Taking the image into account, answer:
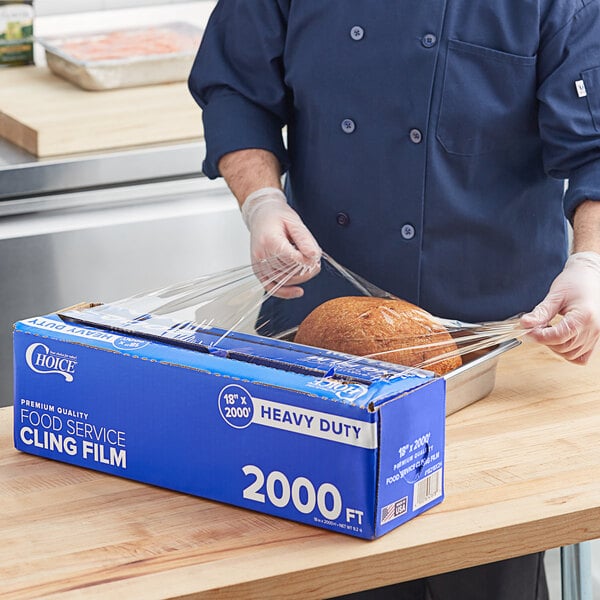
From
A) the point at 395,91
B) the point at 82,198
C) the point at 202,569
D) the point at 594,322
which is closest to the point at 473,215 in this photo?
the point at 395,91

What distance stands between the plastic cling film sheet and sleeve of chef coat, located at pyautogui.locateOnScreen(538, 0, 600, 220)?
0.95 feet

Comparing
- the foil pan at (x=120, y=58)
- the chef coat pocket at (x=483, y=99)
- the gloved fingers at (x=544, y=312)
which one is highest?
the chef coat pocket at (x=483, y=99)

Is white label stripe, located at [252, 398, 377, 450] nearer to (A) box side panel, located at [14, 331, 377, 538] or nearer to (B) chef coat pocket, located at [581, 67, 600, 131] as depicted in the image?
(A) box side panel, located at [14, 331, 377, 538]

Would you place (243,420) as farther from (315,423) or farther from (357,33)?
(357,33)

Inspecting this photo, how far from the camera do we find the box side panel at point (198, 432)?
3.18ft

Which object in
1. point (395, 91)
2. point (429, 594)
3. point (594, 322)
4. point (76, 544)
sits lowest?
point (429, 594)

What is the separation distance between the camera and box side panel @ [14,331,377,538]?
0.97m

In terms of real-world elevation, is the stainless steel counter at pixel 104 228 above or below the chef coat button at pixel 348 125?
below

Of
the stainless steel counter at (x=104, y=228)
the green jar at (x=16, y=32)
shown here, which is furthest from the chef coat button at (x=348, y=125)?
the green jar at (x=16, y=32)

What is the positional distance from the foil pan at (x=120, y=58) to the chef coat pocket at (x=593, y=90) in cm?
110

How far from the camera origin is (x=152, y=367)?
104 centimetres

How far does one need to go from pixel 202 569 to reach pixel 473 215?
2.30 ft

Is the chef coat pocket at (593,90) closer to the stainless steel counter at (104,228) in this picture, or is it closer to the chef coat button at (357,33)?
the chef coat button at (357,33)

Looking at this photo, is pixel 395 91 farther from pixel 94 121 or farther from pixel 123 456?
pixel 94 121
